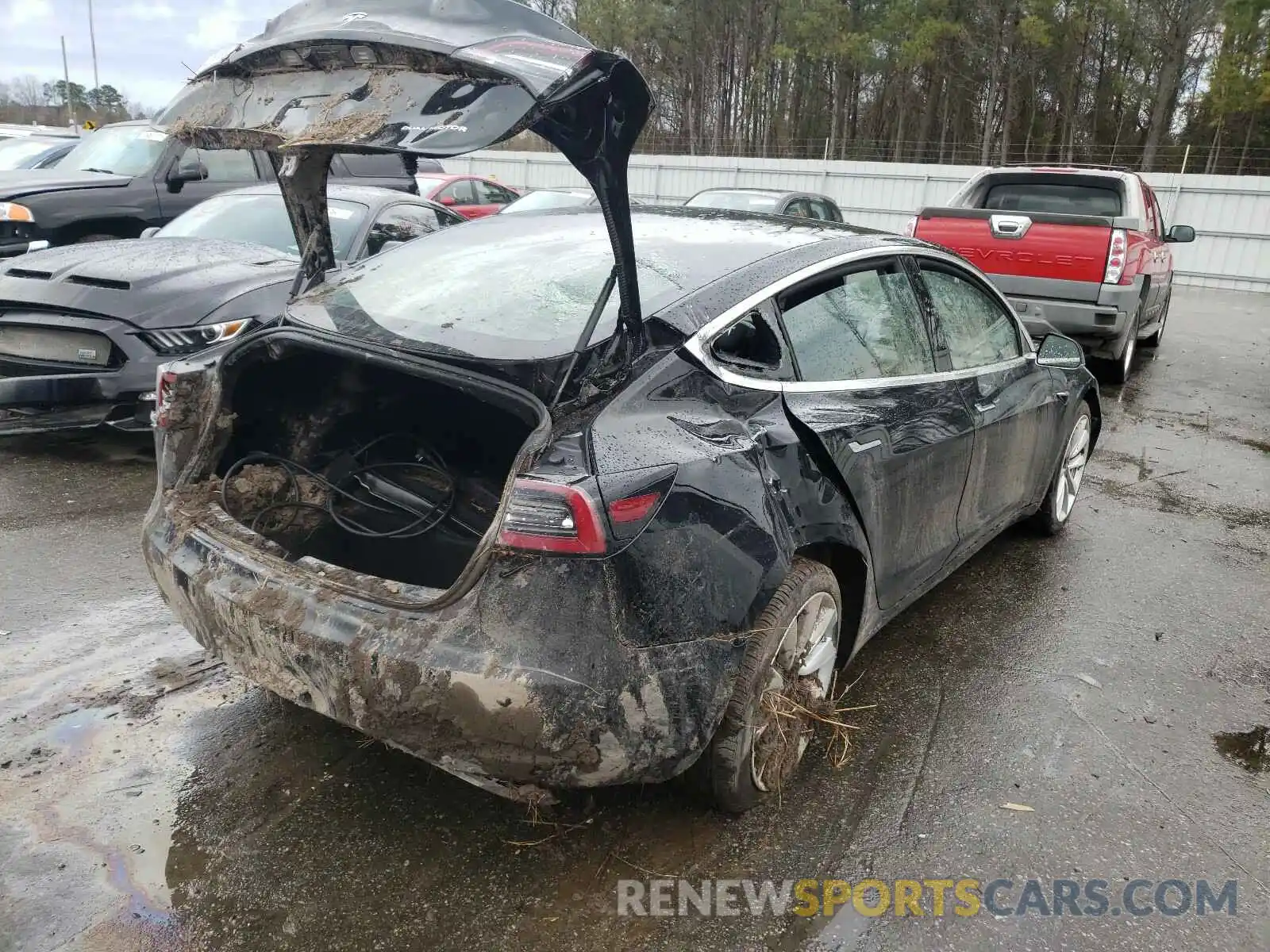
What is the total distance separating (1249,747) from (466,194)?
1182 cm

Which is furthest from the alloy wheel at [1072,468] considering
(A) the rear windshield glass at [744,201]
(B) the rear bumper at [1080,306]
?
(A) the rear windshield glass at [744,201]

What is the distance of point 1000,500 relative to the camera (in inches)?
155

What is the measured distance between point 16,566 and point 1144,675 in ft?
14.9

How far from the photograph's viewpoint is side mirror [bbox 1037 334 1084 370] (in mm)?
4172

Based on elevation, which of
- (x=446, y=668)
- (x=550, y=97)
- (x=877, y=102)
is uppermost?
(x=550, y=97)

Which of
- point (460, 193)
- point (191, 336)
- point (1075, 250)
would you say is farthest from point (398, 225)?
point (460, 193)

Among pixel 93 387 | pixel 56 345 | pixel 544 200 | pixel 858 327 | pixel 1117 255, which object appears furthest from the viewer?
pixel 544 200

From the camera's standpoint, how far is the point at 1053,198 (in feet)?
30.5

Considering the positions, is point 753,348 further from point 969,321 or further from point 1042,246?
point 1042,246

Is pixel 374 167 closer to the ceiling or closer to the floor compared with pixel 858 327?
closer to the floor

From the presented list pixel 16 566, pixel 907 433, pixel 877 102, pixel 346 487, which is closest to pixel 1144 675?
pixel 907 433

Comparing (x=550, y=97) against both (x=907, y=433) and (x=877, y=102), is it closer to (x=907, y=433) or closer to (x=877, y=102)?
(x=907, y=433)

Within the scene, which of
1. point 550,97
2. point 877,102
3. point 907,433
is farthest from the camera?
point 877,102

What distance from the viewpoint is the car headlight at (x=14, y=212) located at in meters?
7.73
